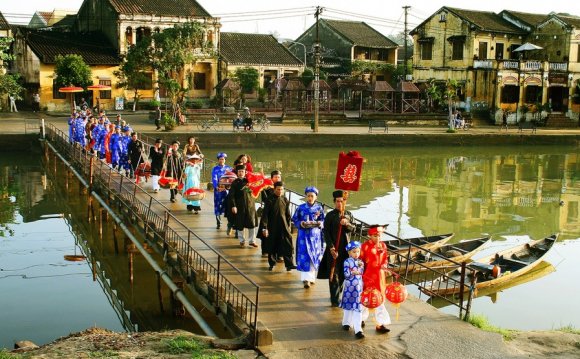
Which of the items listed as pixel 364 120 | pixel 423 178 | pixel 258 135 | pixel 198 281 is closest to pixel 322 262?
pixel 198 281

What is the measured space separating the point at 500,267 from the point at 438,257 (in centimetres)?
239

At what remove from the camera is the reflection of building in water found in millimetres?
23641

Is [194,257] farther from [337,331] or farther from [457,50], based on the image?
[457,50]

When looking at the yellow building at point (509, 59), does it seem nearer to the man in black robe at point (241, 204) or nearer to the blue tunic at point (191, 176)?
the blue tunic at point (191, 176)

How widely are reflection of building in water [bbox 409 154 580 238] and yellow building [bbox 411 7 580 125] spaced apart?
11.7 metres

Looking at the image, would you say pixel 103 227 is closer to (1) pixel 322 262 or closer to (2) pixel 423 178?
(1) pixel 322 262

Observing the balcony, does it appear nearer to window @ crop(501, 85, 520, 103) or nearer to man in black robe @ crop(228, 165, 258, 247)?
window @ crop(501, 85, 520, 103)

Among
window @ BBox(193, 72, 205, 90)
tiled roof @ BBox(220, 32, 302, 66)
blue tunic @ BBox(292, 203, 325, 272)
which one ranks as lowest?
blue tunic @ BBox(292, 203, 325, 272)

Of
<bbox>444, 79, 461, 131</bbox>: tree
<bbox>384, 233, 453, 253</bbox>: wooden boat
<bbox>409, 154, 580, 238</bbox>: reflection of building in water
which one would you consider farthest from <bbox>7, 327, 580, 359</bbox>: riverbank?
<bbox>444, 79, 461, 131</bbox>: tree

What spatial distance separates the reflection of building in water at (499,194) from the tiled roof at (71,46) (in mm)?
24486

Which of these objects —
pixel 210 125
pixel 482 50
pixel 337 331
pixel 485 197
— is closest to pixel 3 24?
pixel 210 125

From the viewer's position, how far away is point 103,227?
70.1 feet

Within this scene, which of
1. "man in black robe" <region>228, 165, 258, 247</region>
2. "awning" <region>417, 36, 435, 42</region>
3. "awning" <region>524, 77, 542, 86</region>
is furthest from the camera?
"awning" <region>417, 36, 435, 42</region>

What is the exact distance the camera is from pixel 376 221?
23062mm
